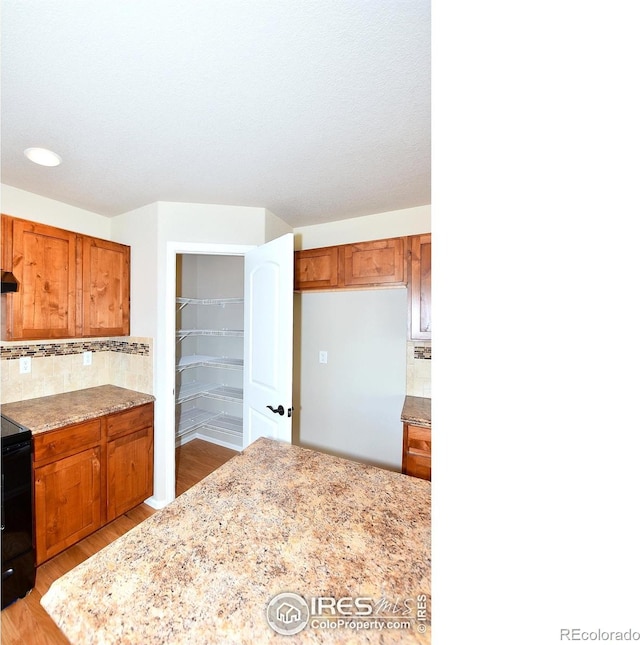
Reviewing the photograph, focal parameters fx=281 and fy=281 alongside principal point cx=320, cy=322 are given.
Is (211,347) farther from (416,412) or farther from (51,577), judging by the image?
(416,412)

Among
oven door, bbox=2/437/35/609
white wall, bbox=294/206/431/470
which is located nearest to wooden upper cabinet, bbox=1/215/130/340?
oven door, bbox=2/437/35/609

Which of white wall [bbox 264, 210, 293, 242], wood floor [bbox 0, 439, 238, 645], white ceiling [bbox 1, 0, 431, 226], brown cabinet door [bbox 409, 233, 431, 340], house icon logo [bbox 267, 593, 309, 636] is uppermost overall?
white ceiling [bbox 1, 0, 431, 226]

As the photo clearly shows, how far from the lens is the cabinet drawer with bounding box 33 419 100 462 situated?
1.59m

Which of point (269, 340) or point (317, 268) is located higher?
point (317, 268)

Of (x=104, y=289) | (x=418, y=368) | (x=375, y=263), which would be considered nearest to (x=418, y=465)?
(x=418, y=368)

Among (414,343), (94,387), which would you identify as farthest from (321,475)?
(94,387)

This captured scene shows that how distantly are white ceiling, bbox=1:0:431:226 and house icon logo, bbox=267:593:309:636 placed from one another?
1.51 meters

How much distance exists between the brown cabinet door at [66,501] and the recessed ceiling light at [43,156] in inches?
67.9

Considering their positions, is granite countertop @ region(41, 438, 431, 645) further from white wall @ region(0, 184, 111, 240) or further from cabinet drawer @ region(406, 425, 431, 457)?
white wall @ region(0, 184, 111, 240)

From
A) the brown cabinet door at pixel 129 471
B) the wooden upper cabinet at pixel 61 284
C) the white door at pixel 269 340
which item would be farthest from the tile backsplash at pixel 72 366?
the white door at pixel 269 340

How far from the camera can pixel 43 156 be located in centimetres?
153

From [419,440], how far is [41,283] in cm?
262
